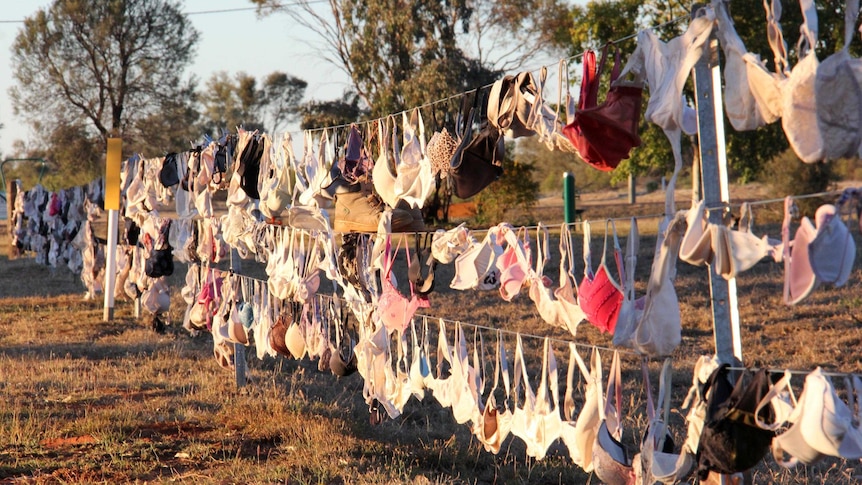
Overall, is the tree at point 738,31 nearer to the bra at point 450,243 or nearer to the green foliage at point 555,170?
the bra at point 450,243

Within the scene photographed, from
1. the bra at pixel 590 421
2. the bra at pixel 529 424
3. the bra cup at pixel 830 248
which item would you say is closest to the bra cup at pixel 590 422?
the bra at pixel 590 421

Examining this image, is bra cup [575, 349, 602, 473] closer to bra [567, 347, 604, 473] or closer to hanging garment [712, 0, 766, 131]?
bra [567, 347, 604, 473]

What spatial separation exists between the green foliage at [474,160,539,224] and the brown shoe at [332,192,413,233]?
63.9 feet

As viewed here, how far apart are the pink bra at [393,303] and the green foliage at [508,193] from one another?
19.7m

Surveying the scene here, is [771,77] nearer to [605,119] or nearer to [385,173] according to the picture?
[605,119]

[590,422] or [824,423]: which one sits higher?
[824,423]

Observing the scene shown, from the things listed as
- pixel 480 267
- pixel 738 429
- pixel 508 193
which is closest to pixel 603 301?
pixel 480 267

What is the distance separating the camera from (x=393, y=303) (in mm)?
4641

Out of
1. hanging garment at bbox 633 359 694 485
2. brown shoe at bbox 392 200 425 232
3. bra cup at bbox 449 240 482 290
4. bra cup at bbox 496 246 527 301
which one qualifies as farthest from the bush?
hanging garment at bbox 633 359 694 485

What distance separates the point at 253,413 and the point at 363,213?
1837 mm

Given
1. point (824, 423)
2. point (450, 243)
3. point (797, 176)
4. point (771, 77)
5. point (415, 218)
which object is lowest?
point (824, 423)

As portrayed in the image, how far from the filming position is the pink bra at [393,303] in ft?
15.0

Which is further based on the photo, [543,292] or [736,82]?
[543,292]

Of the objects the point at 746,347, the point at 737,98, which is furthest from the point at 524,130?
the point at 746,347
